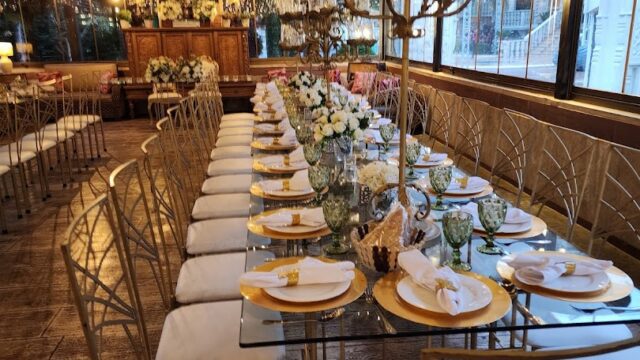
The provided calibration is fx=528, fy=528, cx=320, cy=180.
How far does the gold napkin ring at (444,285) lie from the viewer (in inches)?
50.8

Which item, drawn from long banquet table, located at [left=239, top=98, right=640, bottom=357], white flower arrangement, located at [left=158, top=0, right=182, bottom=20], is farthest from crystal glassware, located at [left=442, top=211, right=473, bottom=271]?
white flower arrangement, located at [left=158, top=0, right=182, bottom=20]

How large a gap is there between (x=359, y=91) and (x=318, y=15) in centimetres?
504

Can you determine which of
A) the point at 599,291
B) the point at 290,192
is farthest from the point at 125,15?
the point at 599,291

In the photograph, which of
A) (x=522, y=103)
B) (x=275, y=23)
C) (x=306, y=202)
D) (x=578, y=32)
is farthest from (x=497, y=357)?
(x=275, y=23)

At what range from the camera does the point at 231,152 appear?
4.20 meters

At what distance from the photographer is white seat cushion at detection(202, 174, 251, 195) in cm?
322

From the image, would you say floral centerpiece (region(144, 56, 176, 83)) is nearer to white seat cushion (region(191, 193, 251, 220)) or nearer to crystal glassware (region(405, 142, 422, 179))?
white seat cushion (region(191, 193, 251, 220))

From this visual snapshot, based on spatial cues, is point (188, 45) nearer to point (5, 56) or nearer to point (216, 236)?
point (5, 56)

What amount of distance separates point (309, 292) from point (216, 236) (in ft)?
4.14

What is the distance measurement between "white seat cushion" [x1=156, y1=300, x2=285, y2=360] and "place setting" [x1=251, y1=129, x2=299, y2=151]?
1432mm

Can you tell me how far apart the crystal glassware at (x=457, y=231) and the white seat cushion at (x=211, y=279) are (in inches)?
28.3

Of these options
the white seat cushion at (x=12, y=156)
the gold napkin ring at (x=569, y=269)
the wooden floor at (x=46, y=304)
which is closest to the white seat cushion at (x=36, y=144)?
the white seat cushion at (x=12, y=156)

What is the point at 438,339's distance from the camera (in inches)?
97.7

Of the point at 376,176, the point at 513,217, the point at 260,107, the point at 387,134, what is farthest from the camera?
the point at 260,107
